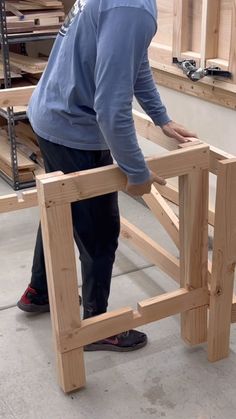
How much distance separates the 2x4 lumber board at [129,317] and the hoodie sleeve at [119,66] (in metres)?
0.61

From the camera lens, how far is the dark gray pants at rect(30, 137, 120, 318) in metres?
1.81

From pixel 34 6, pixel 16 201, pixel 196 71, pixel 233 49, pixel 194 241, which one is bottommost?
pixel 16 201

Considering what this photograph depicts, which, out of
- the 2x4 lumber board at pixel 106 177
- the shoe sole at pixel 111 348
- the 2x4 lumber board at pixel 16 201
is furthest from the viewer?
the 2x4 lumber board at pixel 16 201

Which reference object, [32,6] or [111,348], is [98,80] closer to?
[111,348]

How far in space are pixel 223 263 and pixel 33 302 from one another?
2.90 feet

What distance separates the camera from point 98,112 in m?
1.51

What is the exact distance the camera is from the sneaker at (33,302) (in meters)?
2.32

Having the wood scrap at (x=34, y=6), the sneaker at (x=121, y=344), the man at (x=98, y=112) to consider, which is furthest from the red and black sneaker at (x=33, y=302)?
the wood scrap at (x=34, y=6)

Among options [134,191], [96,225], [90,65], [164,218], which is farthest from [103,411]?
[90,65]

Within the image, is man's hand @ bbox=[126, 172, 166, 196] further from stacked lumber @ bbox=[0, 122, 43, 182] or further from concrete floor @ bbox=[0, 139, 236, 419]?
stacked lumber @ bbox=[0, 122, 43, 182]

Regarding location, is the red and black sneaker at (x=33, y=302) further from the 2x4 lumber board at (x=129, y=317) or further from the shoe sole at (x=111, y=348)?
the 2x4 lumber board at (x=129, y=317)

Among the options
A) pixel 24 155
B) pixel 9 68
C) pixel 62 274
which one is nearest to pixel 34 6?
pixel 9 68

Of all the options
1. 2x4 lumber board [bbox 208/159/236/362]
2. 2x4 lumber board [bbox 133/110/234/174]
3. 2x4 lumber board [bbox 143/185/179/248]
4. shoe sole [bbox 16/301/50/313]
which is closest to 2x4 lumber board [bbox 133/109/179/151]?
2x4 lumber board [bbox 133/110/234/174]

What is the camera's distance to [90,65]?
5.22 feet
